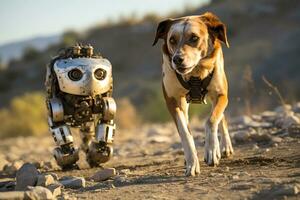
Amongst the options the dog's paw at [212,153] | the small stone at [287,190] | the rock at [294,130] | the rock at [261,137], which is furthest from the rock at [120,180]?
the rock at [294,130]

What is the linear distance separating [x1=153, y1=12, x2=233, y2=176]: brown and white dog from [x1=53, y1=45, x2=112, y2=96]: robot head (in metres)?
0.90

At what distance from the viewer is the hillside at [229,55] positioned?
91.8 ft

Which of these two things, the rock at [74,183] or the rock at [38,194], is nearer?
the rock at [38,194]

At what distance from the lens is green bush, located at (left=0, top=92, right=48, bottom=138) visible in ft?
85.4

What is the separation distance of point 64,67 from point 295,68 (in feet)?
71.0

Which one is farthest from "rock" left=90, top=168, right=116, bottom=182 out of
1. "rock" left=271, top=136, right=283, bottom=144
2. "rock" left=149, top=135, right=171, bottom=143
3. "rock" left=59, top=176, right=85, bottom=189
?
"rock" left=149, top=135, right=171, bottom=143

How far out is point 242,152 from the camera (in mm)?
8672

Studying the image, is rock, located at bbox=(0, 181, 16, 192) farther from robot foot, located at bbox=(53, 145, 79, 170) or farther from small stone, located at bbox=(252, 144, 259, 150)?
small stone, located at bbox=(252, 144, 259, 150)

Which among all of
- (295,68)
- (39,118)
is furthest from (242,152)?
(295,68)

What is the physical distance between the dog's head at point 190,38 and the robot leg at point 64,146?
165cm

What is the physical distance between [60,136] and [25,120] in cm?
1838

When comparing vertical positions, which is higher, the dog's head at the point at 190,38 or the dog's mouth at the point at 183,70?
the dog's head at the point at 190,38

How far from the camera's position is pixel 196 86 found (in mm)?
7484

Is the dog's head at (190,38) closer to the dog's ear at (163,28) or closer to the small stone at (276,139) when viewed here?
the dog's ear at (163,28)
